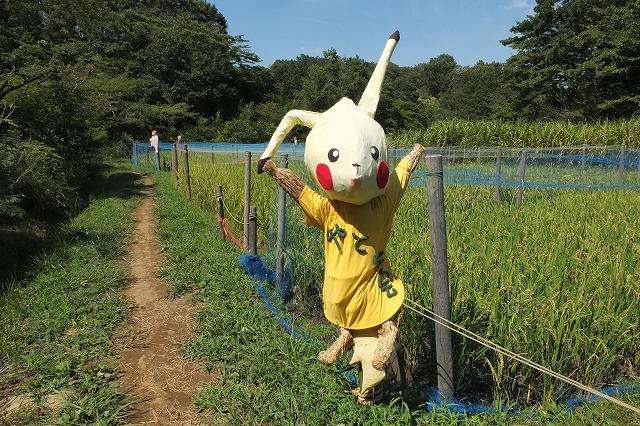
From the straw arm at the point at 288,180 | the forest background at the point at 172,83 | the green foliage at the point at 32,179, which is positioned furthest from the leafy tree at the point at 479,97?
the straw arm at the point at 288,180

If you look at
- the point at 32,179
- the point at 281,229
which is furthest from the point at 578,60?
the point at 32,179

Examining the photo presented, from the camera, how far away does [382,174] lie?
6.63 feet

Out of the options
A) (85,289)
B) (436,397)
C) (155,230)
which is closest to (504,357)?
(436,397)

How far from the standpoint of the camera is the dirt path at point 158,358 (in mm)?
2715

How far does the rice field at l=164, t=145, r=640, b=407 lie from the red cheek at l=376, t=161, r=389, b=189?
102cm

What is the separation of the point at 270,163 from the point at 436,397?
5.50ft

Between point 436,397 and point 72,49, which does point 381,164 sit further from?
point 72,49

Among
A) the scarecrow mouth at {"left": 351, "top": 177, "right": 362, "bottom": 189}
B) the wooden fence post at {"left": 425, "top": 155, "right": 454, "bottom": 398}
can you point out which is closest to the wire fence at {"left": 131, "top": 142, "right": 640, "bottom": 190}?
the wooden fence post at {"left": 425, "top": 155, "right": 454, "bottom": 398}

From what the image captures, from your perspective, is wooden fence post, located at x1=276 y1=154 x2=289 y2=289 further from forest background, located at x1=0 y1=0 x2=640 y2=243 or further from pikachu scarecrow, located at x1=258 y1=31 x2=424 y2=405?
forest background, located at x1=0 y1=0 x2=640 y2=243

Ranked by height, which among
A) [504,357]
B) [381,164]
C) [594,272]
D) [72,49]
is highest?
[72,49]

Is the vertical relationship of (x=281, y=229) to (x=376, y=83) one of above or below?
below

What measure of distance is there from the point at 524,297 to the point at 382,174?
4.17ft

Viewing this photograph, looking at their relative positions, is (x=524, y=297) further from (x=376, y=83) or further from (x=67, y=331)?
(x=67, y=331)

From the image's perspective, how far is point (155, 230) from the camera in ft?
23.8
